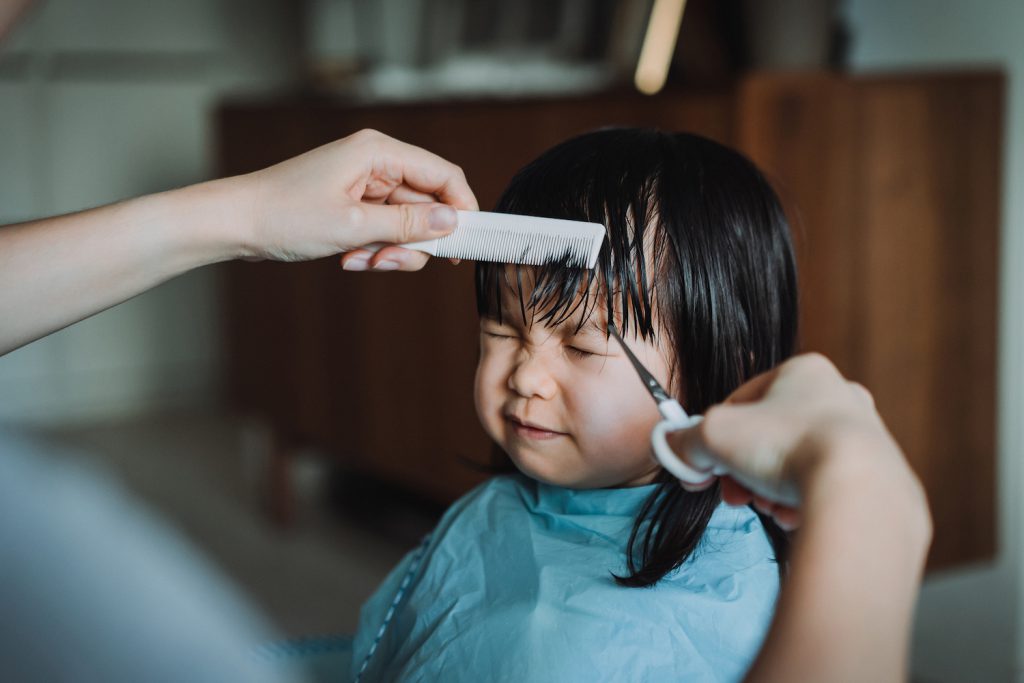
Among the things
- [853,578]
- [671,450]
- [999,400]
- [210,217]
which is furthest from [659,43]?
[853,578]

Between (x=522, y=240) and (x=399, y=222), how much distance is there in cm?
10

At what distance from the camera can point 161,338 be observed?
405 cm

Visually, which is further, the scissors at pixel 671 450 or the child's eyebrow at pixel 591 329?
the child's eyebrow at pixel 591 329

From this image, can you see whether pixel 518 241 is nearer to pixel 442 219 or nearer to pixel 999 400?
pixel 442 219

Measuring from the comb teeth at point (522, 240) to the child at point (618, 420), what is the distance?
19 millimetres

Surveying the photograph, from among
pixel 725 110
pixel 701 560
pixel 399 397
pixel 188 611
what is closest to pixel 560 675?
pixel 701 560

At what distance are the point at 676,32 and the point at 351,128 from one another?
0.78 m

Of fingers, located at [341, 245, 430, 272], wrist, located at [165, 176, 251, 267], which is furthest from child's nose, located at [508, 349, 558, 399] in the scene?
wrist, located at [165, 176, 251, 267]

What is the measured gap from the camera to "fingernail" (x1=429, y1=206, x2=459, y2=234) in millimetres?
841

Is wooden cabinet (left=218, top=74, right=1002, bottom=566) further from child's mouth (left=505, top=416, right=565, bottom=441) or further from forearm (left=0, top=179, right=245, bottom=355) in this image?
forearm (left=0, top=179, right=245, bottom=355)

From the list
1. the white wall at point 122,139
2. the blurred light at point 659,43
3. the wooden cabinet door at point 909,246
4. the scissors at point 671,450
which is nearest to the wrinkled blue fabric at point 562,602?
the scissors at point 671,450

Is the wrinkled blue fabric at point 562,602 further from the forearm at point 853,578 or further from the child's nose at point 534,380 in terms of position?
the forearm at point 853,578

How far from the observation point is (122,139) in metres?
3.89

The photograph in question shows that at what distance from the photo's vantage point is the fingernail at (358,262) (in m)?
0.89
